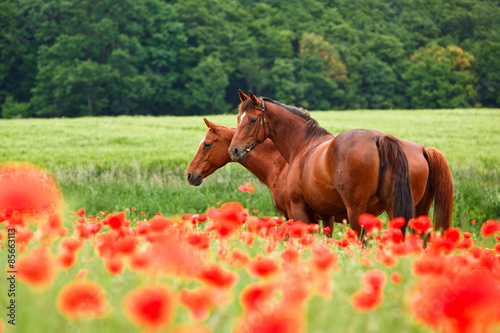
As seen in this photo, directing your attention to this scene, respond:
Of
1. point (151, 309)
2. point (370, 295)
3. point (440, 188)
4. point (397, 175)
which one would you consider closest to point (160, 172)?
point (440, 188)

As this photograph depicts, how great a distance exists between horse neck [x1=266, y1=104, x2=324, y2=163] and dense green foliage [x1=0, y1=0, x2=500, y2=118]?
43.5 metres

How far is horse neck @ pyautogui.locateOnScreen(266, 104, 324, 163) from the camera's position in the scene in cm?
688

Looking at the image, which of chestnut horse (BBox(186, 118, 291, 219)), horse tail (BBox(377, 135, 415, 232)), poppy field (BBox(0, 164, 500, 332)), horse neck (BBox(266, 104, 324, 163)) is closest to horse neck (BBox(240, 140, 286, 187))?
chestnut horse (BBox(186, 118, 291, 219))

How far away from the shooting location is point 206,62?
51.9 m

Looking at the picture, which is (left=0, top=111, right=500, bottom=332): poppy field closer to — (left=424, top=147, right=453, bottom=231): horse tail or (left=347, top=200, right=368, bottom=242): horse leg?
(left=347, top=200, right=368, bottom=242): horse leg

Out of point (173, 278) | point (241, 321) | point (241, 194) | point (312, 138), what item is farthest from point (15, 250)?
point (241, 194)

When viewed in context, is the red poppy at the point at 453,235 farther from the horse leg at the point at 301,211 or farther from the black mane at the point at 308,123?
the black mane at the point at 308,123

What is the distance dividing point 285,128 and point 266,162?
82 centimetres

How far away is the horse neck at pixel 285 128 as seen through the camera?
6.88m

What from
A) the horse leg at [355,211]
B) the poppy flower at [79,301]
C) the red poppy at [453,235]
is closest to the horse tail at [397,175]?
the horse leg at [355,211]

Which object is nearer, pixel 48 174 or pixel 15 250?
pixel 15 250

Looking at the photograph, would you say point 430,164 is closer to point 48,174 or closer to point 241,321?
point 241,321

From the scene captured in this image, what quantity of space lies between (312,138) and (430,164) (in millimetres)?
1470

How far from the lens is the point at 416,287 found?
7.80ft
